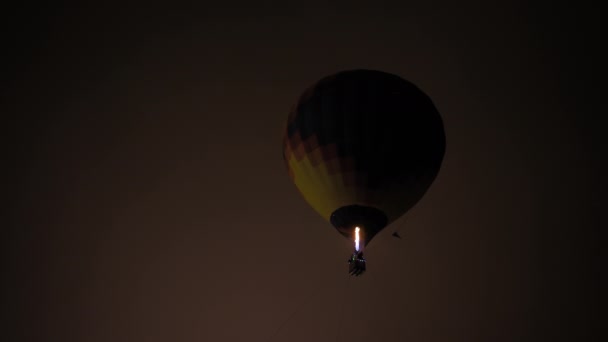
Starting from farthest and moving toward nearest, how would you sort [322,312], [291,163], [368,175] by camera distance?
[322,312] < [291,163] < [368,175]

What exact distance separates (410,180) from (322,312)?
23.6 ft

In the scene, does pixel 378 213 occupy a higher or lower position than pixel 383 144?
lower

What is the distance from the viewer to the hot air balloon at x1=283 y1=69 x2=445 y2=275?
12.0m

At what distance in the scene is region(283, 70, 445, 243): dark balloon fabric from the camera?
11984mm

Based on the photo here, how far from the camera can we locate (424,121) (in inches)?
486

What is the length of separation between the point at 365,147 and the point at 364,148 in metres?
0.02

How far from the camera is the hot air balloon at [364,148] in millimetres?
11984

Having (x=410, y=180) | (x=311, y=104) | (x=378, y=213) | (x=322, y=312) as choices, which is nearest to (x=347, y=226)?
(x=378, y=213)

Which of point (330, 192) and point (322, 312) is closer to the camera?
point (330, 192)

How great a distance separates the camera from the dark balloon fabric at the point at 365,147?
11984 mm

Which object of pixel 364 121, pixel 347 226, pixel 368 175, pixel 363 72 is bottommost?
pixel 347 226

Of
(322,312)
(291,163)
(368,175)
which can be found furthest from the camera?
(322,312)

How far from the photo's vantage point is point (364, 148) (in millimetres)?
11953

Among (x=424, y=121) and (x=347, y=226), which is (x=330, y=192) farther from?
(x=424, y=121)
